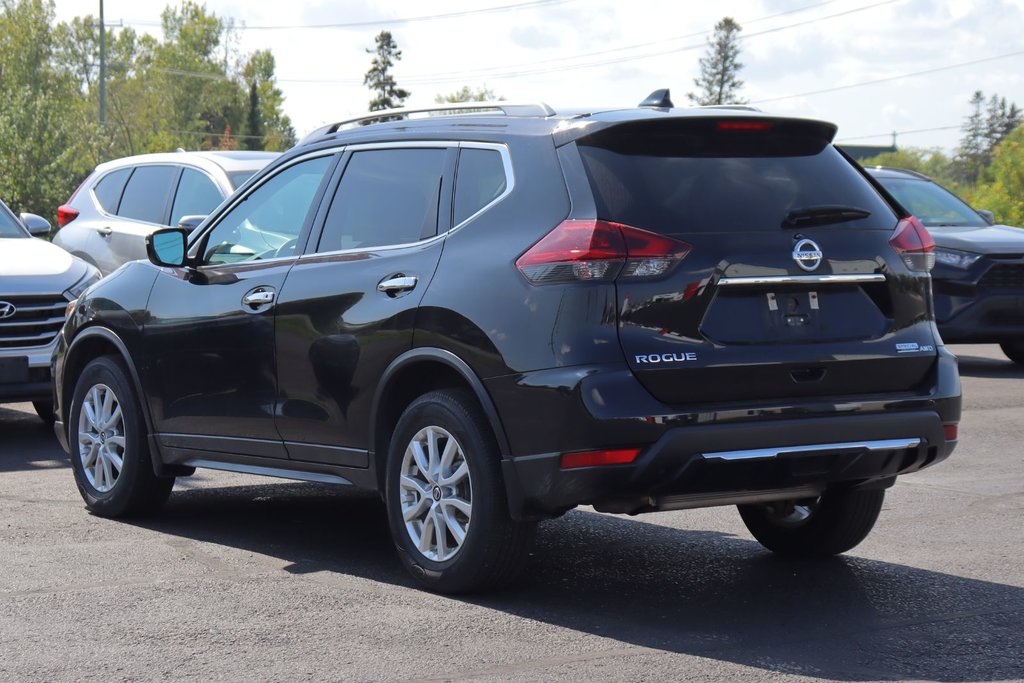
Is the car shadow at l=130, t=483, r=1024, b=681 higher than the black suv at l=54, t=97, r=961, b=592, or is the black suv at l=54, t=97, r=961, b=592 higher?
the black suv at l=54, t=97, r=961, b=592

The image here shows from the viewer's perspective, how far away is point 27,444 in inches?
409

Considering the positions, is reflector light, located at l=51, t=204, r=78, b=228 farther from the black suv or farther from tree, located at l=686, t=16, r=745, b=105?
tree, located at l=686, t=16, r=745, b=105

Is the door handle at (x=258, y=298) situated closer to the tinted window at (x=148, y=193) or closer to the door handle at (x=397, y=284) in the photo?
the door handle at (x=397, y=284)

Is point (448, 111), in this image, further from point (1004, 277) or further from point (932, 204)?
point (932, 204)

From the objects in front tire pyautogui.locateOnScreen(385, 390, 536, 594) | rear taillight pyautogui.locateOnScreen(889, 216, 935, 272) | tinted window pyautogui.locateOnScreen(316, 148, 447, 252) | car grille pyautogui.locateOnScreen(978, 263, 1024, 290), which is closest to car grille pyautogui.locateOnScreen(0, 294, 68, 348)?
tinted window pyautogui.locateOnScreen(316, 148, 447, 252)

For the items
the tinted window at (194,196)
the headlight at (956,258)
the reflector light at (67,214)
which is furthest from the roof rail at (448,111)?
the headlight at (956,258)

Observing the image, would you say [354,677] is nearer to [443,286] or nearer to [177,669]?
[177,669]

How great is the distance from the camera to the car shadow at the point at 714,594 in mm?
4926

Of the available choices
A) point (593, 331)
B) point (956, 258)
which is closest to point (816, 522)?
point (593, 331)

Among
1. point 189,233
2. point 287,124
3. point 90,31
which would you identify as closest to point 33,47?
point 90,31

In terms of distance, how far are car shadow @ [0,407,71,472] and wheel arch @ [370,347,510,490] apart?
4.02m

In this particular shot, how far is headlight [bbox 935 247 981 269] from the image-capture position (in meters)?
14.2

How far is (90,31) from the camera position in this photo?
10806 centimetres

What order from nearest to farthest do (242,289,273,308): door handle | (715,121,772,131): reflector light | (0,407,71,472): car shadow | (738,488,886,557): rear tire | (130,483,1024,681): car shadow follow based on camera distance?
(130,483,1024,681): car shadow
(715,121,772,131): reflector light
(738,488,886,557): rear tire
(242,289,273,308): door handle
(0,407,71,472): car shadow
